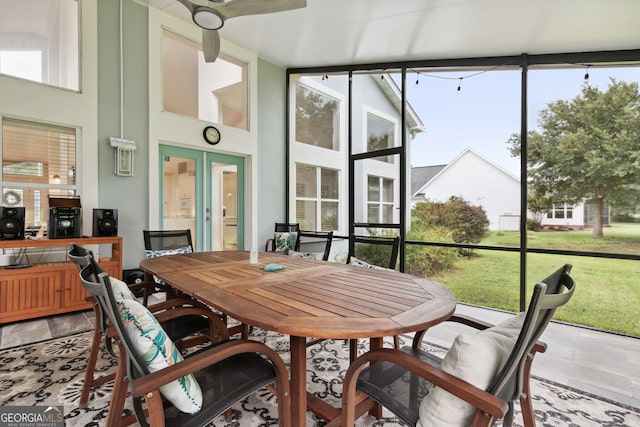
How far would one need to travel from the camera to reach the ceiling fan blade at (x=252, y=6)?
2.19 meters

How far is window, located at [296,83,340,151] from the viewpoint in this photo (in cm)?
533

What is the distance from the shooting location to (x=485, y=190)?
12.8ft

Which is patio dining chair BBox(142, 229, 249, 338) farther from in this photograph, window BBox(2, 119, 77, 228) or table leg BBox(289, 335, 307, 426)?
table leg BBox(289, 335, 307, 426)

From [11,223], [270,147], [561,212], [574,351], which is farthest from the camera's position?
[270,147]

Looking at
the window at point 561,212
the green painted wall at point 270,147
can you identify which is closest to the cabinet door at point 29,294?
the green painted wall at point 270,147

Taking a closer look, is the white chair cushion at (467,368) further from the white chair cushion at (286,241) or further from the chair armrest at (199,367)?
the white chair cushion at (286,241)

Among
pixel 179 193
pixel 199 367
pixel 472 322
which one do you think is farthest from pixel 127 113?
pixel 472 322

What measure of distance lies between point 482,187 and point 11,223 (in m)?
5.27

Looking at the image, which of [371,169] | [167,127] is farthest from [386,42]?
[167,127]

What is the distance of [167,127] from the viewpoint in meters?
3.88

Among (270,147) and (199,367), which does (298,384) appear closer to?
(199,367)

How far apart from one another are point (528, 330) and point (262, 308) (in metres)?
0.95

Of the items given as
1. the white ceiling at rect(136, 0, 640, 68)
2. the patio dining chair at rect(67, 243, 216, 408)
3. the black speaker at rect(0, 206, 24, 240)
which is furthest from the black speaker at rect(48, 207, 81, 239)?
the white ceiling at rect(136, 0, 640, 68)

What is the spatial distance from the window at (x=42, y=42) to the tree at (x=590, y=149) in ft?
17.3
